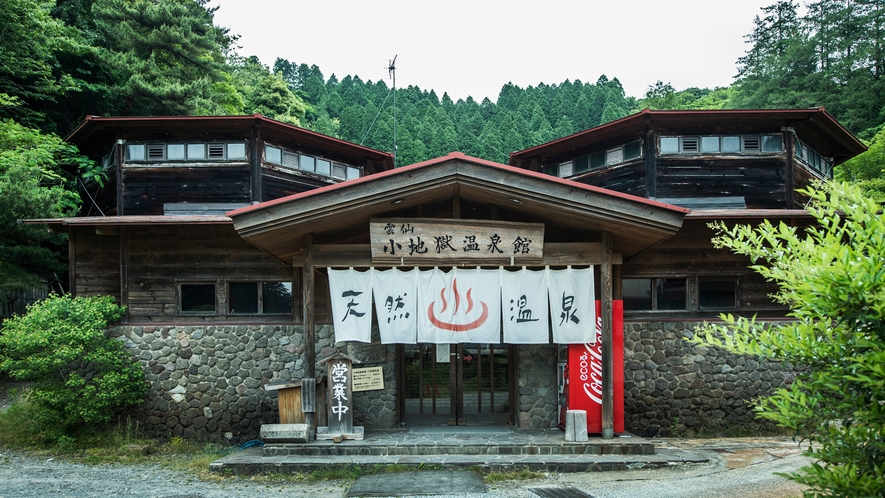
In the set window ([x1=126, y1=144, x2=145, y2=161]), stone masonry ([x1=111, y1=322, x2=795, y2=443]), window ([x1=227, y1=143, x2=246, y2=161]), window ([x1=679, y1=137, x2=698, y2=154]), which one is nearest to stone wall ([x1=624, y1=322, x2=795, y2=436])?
stone masonry ([x1=111, y1=322, x2=795, y2=443])

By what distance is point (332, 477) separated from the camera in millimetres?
8688

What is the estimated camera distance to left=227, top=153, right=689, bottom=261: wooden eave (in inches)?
356

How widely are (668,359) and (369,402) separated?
6144 millimetres

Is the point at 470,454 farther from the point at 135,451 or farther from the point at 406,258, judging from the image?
the point at 135,451

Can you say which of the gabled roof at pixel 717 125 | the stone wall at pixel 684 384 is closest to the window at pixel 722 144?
the gabled roof at pixel 717 125

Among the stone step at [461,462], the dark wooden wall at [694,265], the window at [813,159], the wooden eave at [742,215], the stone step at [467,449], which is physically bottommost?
the stone step at [461,462]

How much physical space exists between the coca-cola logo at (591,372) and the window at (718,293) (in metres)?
4.03

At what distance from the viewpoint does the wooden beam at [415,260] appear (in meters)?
9.62

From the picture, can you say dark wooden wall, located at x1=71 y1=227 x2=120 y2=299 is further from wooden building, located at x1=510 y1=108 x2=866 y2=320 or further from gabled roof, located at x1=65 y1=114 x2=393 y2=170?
wooden building, located at x1=510 y1=108 x2=866 y2=320

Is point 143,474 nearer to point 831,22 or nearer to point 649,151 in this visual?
point 649,151

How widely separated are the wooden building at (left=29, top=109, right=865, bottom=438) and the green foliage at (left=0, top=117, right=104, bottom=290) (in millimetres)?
668

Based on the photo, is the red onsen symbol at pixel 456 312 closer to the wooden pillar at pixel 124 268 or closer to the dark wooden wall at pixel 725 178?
the dark wooden wall at pixel 725 178

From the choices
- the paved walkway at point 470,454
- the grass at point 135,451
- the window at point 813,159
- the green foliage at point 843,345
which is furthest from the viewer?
the window at point 813,159

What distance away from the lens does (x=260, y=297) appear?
40.6 feet
